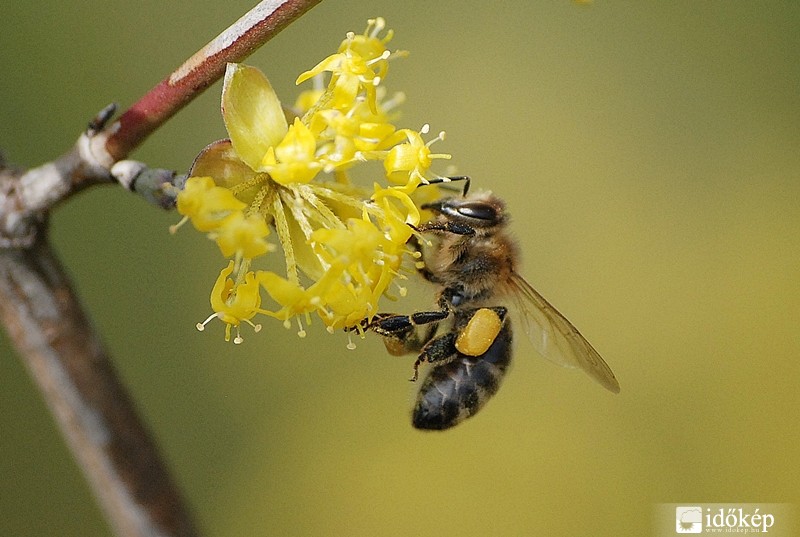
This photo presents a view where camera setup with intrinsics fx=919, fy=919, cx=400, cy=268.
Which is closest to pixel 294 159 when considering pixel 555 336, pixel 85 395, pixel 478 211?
pixel 478 211

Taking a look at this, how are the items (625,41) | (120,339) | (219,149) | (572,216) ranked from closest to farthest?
1. (219,149)
2. (120,339)
3. (572,216)
4. (625,41)

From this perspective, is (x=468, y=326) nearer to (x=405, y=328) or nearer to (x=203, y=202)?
(x=405, y=328)

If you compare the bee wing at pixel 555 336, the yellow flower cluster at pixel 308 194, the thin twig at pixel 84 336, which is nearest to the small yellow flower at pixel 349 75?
the yellow flower cluster at pixel 308 194

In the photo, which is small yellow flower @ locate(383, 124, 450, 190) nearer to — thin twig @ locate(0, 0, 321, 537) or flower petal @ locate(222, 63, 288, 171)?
flower petal @ locate(222, 63, 288, 171)

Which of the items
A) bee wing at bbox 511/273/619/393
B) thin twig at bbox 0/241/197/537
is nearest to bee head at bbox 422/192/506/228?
bee wing at bbox 511/273/619/393

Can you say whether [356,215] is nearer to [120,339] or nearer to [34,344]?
[34,344]

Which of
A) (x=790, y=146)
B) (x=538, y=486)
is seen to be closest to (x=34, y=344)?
(x=538, y=486)
